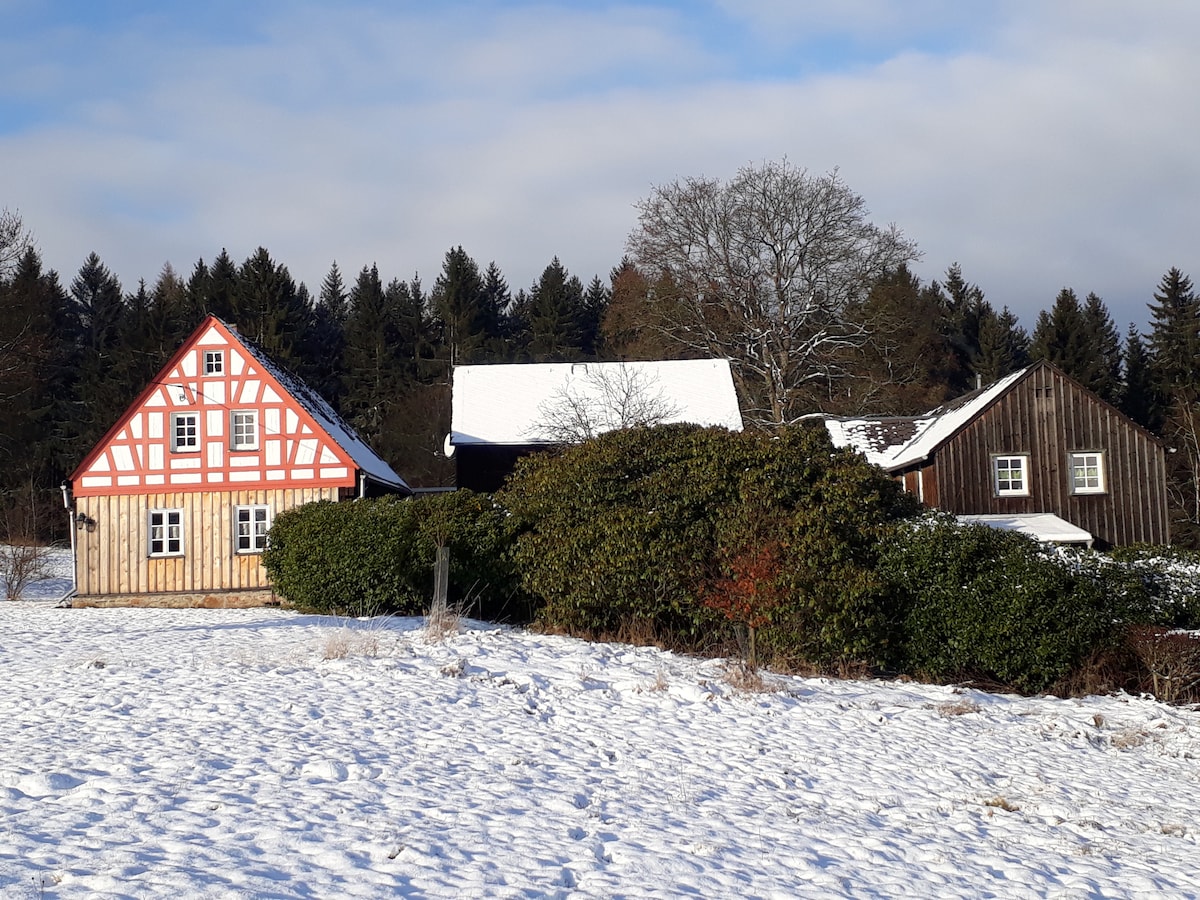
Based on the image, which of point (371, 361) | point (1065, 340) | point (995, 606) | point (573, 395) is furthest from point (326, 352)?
point (995, 606)

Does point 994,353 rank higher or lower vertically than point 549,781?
higher

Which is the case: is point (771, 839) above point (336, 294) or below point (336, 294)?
below

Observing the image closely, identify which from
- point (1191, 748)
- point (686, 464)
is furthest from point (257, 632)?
point (1191, 748)

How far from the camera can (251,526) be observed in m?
23.1

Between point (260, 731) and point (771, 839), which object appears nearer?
point (771, 839)

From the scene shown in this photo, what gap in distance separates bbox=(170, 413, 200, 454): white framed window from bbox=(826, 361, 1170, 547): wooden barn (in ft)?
58.3

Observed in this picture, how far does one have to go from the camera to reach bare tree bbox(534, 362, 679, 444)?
29.2 meters

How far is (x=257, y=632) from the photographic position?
1534 centimetres

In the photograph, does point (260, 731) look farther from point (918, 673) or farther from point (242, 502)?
point (242, 502)

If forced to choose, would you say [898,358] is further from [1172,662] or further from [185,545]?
[1172,662]

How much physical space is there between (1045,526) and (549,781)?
815 inches

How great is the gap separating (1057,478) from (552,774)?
2243 cm

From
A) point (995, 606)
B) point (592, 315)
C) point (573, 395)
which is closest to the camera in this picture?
point (995, 606)

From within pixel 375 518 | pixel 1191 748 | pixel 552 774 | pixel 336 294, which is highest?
pixel 336 294
